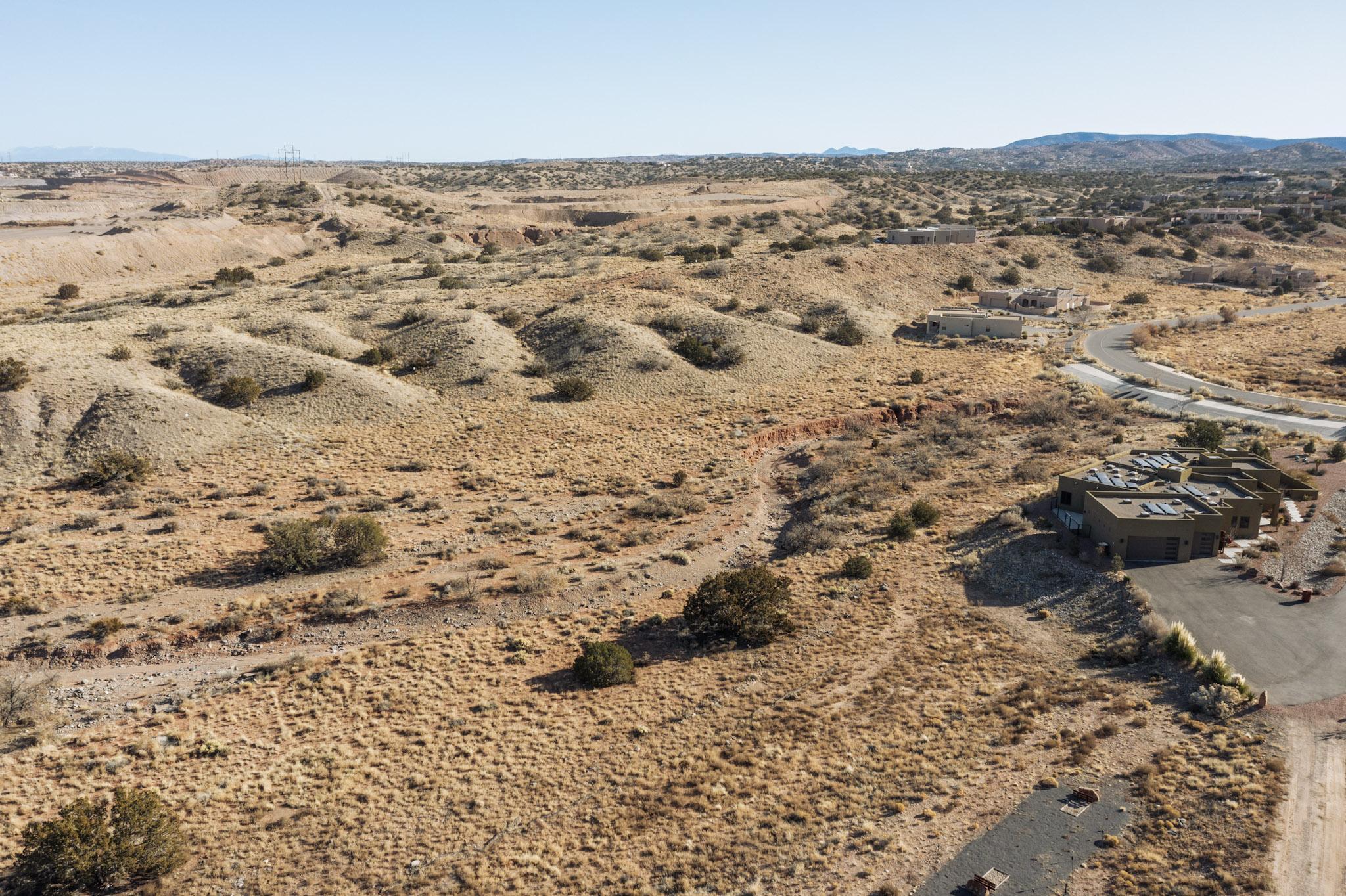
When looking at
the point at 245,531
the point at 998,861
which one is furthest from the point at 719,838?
the point at 245,531

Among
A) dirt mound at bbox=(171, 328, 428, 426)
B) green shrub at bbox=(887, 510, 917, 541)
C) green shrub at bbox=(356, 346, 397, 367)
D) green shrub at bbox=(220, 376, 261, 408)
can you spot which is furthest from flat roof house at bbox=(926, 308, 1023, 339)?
green shrub at bbox=(220, 376, 261, 408)

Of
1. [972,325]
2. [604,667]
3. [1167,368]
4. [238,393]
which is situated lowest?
[604,667]

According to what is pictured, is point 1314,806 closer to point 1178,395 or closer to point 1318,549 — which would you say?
point 1318,549

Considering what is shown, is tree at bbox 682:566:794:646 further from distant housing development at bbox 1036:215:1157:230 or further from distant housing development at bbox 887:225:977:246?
distant housing development at bbox 1036:215:1157:230

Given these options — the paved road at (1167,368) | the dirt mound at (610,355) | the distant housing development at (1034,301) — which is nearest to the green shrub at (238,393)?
the dirt mound at (610,355)

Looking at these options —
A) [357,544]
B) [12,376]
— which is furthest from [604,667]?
[12,376]

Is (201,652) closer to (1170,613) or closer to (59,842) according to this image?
(59,842)
